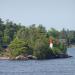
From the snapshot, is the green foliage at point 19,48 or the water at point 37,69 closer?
the water at point 37,69

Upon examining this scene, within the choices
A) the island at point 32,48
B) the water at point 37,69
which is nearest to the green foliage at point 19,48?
the island at point 32,48

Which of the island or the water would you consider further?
the island

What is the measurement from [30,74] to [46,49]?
159 feet

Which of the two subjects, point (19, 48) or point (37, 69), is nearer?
point (37, 69)

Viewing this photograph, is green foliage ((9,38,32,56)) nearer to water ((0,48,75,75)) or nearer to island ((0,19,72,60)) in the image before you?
island ((0,19,72,60))

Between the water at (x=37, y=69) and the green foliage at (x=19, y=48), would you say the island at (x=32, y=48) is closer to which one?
the green foliage at (x=19, y=48)

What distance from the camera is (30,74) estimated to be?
204ft

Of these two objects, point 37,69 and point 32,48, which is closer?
point 37,69

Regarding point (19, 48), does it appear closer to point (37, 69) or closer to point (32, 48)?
point (32, 48)

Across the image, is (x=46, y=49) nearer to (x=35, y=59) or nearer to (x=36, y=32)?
(x=35, y=59)

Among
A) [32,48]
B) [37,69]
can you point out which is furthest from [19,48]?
[37,69]

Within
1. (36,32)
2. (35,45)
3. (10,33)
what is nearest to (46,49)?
(35,45)

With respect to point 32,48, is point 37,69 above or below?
below

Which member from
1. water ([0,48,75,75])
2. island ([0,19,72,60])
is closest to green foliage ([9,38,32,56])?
island ([0,19,72,60])
